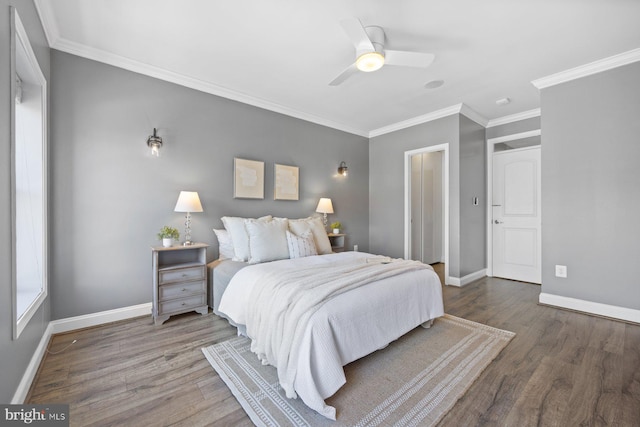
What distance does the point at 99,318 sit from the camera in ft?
8.64

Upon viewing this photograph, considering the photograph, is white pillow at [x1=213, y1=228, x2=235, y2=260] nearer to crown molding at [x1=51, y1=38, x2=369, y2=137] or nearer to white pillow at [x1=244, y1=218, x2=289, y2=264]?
white pillow at [x1=244, y1=218, x2=289, y2=264]

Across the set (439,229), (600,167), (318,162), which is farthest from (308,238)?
(439,229)

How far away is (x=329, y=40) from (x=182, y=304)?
299cm

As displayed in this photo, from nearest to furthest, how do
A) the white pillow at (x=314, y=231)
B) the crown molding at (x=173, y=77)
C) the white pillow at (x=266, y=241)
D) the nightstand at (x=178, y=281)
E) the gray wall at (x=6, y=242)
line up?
the gray wall at (x=6, y=242) → the crown molding at (x=173, y=77) → the nightstand at (x=178, y=281) → the white pillow at (x=266, y=241) → the white pillow at (x=314, y=231)

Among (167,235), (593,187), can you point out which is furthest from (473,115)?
(167,235)

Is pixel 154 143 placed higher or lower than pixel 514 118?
lower

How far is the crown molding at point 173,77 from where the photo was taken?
8.36ft

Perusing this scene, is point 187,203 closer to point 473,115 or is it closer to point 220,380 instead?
point 220,380

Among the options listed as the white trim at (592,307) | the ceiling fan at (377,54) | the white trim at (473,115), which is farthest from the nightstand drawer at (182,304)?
the white trim at (473,115)

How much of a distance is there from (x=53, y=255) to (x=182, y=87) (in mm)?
2153

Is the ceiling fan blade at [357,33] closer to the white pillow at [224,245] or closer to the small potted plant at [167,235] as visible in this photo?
the white pillow at [224,245]

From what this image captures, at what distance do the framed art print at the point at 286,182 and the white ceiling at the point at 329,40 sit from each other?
1042 millimetres

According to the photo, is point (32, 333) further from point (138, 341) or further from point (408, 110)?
point (408, 110)

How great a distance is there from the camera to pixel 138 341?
92.7 inches
